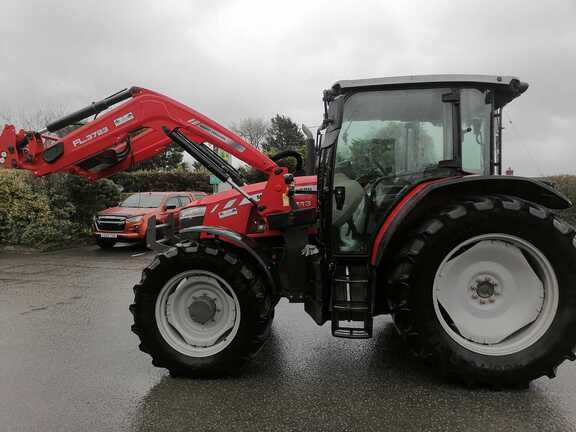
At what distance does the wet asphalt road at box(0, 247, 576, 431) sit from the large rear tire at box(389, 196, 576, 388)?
248 millimetres

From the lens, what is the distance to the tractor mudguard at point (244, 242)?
3.30m

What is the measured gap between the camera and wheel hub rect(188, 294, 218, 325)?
11.1ft

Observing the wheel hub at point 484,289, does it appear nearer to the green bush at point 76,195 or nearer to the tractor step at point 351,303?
the tractor step at point 351,303

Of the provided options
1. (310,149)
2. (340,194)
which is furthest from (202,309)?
(310,149)

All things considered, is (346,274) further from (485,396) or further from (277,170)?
(485,396)

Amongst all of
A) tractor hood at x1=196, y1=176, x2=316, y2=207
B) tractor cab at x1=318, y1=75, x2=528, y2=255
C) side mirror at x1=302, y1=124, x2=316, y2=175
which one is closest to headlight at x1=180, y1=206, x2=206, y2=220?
tractor hood at x1=196, y1=176, x2=316, y2=207

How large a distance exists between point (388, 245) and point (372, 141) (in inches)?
33.8

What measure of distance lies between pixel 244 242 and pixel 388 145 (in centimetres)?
140

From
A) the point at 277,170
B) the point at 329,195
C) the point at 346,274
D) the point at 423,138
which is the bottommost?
the point at 346,274

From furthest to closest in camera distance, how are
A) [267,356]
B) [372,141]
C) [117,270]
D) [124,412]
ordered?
[117,270], [267,356], [372,141], [124,412]

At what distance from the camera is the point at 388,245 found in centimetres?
320

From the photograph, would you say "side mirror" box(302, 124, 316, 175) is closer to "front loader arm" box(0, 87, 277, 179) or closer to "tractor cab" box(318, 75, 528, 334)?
"tractor cab" box(318, 75, 528, 334)

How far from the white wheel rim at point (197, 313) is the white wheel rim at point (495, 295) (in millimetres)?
1627

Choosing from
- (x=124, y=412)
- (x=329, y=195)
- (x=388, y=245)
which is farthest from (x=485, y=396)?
(x=124, y=412)
